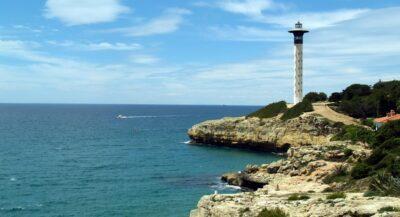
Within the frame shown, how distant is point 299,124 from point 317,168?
36916 millimetres

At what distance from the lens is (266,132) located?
94312mm

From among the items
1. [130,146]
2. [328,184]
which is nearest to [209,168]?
[328,184]

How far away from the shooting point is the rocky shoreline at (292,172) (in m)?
24.6

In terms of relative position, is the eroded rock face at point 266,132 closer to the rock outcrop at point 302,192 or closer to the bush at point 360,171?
the rock outcrop at point 302,192

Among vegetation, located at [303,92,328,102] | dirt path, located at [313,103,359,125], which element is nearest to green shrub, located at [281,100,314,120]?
dirt path, located at [313,103,359,125]

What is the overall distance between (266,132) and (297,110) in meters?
7.95

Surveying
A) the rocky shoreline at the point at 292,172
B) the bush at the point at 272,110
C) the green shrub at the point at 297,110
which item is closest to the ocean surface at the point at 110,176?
the rocky shoreline at the point at 292,172

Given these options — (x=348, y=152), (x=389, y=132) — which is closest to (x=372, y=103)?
(x=389, y=132)

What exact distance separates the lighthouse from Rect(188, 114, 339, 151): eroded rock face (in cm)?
1493

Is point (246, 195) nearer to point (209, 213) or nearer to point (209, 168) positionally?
point (209, 213)

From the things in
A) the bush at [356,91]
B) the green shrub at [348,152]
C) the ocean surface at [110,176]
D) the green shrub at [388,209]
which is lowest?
the ocean surface at [110,176]

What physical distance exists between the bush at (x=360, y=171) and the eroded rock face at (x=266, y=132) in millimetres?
34877

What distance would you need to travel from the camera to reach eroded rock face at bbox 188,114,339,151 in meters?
87.9

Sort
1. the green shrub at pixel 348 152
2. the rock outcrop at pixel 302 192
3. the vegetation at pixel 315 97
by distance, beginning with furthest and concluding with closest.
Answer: the vegetation at pixel 315 97, the green shrub at pixel 348 152, the rock outcrop at pixel 302 192
